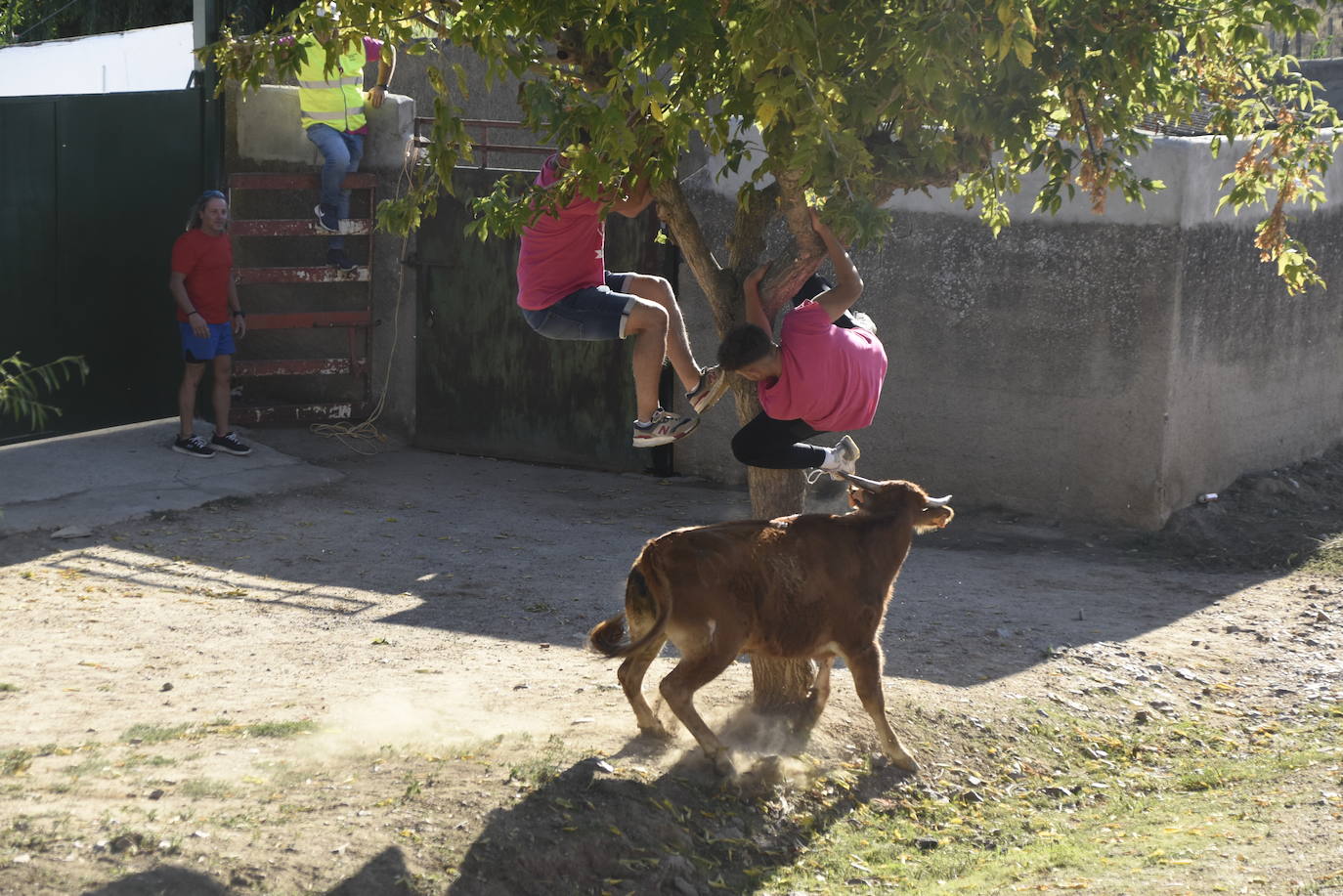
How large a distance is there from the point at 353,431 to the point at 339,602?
4.38 m

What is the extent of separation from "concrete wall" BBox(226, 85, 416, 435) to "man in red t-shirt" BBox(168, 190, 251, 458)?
139 centimetres

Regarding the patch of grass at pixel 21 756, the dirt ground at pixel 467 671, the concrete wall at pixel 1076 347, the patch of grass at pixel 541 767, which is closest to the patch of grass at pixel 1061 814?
the dirt ground at pixel 467 671

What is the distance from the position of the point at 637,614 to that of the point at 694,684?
0.34 m

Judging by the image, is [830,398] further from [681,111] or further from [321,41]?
[321,41]

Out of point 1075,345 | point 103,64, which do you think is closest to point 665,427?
point 1075,345

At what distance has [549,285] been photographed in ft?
21.8

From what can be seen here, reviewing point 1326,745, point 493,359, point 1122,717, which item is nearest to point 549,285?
point 1122,717

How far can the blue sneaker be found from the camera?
39.5ft

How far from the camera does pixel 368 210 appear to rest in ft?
40.6

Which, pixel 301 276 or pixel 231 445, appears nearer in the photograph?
pixel 231 445

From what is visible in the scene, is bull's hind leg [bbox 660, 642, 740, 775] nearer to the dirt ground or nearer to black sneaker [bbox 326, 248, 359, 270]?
the dirt ground

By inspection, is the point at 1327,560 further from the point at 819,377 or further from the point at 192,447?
the point at 192,447

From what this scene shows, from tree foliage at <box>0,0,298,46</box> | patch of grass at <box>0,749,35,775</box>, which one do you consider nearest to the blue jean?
patch of grass at <box>0,749,35,775</box>

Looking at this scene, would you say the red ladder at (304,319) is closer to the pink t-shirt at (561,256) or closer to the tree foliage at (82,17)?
the pink t-shirt at (561,256)
